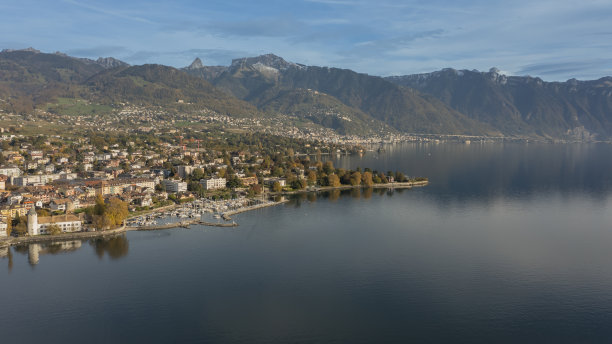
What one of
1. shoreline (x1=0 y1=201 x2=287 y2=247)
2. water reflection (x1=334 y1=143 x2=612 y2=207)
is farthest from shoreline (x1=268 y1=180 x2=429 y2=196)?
shoreline (x1=0 y1=201 x2=287 y2=247)

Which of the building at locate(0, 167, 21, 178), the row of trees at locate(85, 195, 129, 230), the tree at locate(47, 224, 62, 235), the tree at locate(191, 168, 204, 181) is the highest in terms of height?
the building at locate(0, 167, 21, 178)

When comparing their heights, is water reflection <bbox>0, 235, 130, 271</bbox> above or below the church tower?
below

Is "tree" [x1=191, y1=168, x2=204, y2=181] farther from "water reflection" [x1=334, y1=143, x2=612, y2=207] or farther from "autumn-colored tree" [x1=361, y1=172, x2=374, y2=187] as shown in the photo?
"water reflection" [x1=334, y1=143, x2=612, y2=207]

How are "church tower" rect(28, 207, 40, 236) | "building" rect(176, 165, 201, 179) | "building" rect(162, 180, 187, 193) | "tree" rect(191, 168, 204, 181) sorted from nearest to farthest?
"church tower" rect(28, 207, 40, 236)
"building" rect(162, 180, 187, 193)
"tree" rect(191, 168, 204, 181)
"building" rect(176, 165, 201, 179)

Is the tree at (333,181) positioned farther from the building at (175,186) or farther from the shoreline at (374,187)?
the building at (175,186)

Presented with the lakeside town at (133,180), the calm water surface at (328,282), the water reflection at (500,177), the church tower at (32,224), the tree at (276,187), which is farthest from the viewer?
the tree at (276,187)

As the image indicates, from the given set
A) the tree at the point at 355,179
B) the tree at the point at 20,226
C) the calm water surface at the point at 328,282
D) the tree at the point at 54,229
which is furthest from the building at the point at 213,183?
the tree at the point at 20,226
